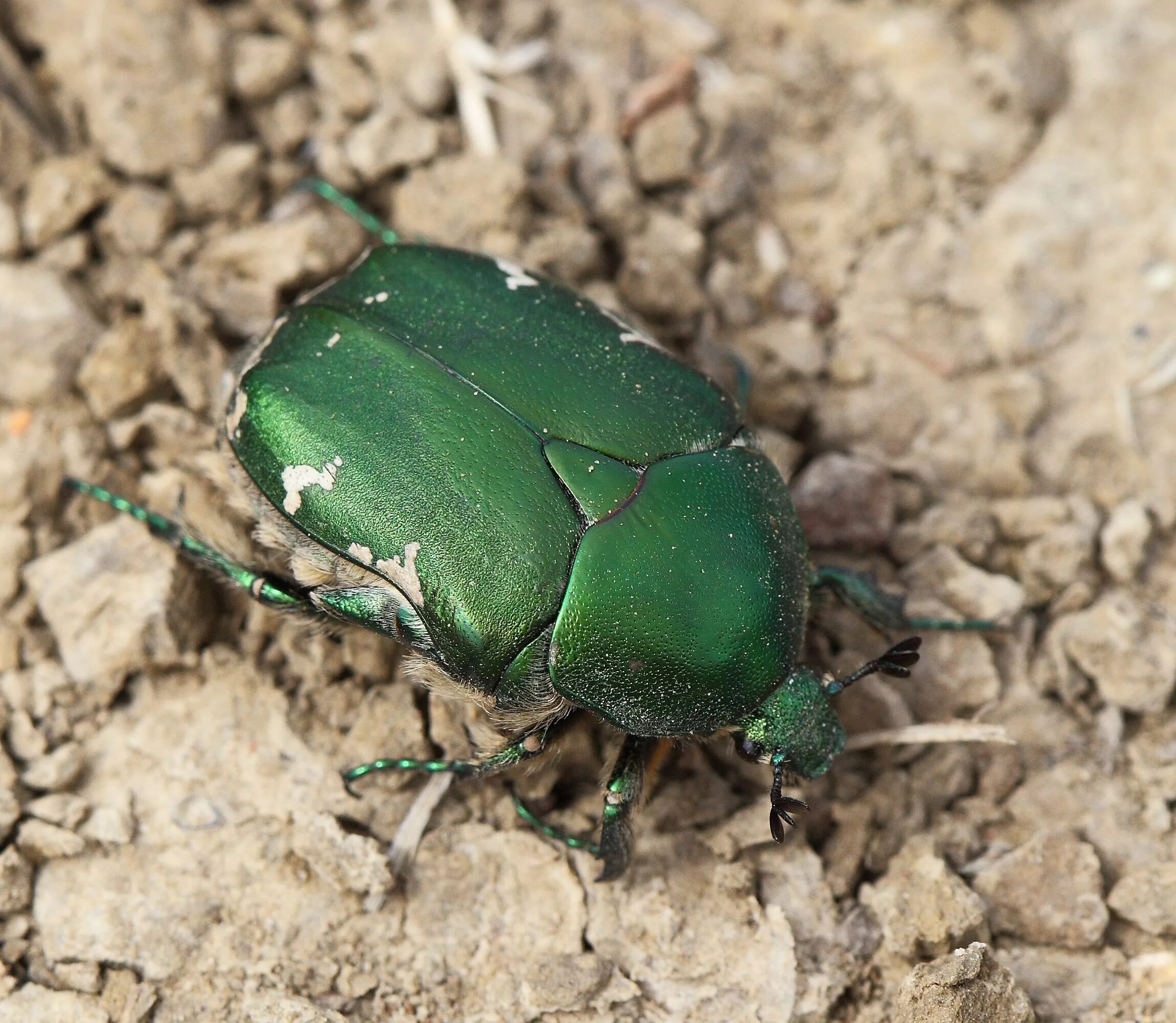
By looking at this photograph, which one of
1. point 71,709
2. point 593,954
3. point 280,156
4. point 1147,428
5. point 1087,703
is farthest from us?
point 280,156

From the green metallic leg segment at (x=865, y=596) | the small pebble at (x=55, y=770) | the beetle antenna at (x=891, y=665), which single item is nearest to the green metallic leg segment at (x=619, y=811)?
the beetle antenna at (x=891, y=665)

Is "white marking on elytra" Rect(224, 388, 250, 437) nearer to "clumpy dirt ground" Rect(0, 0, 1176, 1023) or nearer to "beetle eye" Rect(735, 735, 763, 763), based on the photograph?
"clumpy dirt ground" Rect(0, 0, 1176, 1023)

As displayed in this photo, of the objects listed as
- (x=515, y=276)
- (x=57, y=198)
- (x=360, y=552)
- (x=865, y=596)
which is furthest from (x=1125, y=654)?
(x=57, y=198)

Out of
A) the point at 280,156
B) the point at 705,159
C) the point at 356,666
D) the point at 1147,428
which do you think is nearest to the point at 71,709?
the point at 356,666

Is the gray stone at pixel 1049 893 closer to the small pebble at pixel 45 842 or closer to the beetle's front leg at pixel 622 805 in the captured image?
the beetle's front leg at pixel 622 805

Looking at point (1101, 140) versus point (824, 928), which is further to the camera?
point (1101, 140)

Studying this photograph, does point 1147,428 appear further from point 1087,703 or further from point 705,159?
point 705,159

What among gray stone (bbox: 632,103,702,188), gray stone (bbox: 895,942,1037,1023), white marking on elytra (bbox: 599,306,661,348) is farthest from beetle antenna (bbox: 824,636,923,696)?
gray stone (bbox: 632,103,702,188)
